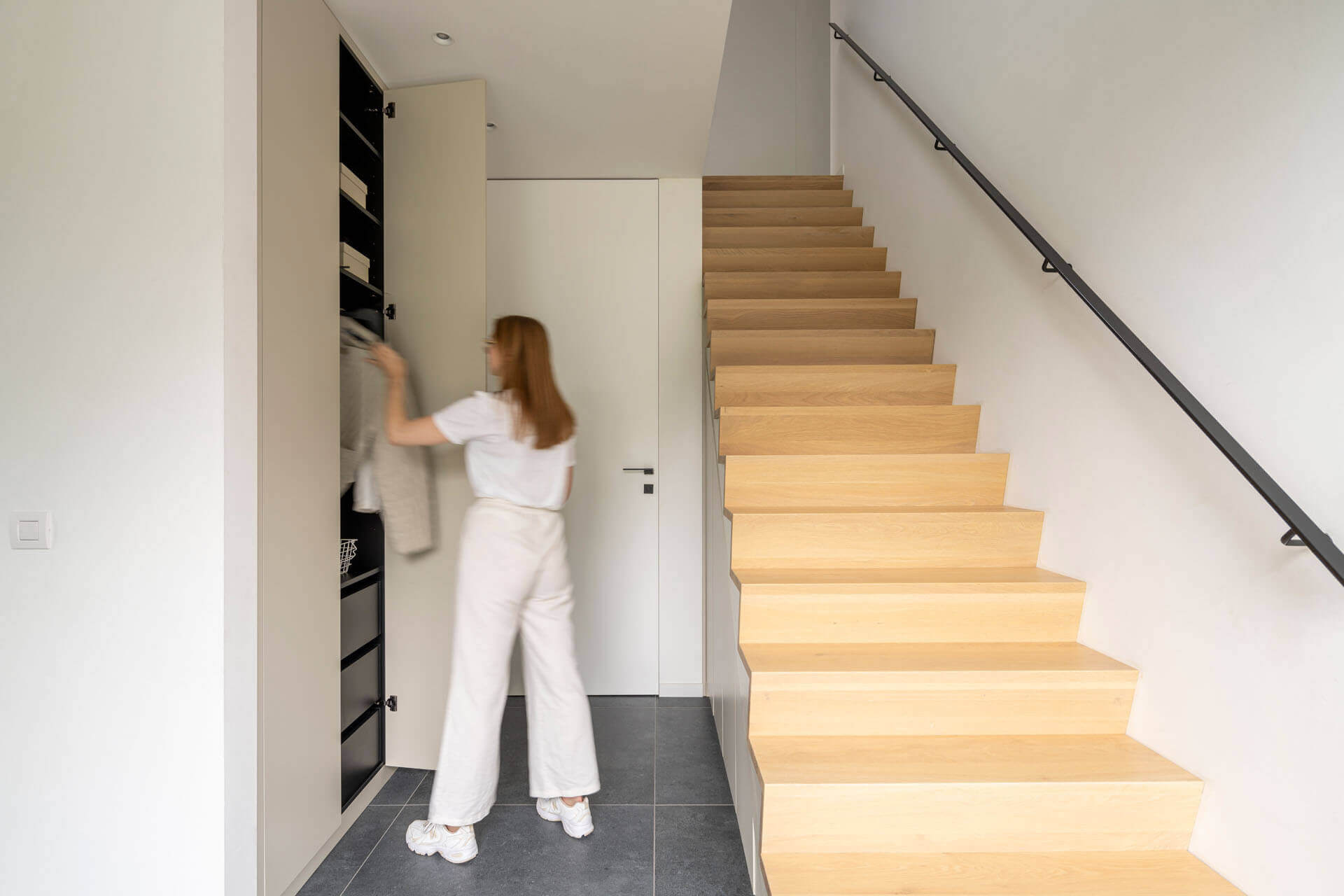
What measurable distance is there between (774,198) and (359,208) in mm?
2536

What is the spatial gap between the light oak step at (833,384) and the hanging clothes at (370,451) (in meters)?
1.16

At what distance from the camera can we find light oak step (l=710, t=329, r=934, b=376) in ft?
9.69

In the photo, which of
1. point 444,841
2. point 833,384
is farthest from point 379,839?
point 833,384

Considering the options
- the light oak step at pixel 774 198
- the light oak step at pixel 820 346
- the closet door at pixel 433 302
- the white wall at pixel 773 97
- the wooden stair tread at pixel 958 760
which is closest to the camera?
the wooden stair tread at pixel 958 760

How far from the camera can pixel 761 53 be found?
5.70 m

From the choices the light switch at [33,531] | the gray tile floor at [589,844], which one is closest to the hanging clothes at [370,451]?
the light switch at [33,531]

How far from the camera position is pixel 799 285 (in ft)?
11.3

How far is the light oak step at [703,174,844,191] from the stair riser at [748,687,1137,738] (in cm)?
332

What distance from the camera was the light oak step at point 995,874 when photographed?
138 centimetres

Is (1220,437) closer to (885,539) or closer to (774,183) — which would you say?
(885,539)

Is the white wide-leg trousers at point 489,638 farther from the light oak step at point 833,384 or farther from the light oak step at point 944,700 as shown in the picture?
the light oak step at point 833,384

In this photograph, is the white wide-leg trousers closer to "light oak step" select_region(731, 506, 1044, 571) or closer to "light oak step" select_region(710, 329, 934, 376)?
"light oak step" select_region(731, 506, 1044, 571)

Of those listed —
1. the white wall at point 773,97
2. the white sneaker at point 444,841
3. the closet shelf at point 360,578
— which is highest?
the white wall at point 773,97

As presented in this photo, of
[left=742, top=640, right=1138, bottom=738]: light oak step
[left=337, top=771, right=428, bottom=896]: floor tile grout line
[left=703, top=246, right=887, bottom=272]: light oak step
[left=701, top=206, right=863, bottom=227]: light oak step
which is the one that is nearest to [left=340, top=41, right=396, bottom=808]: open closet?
[left=337, top=771, right=428, bottom=896]: floor tile grout line
